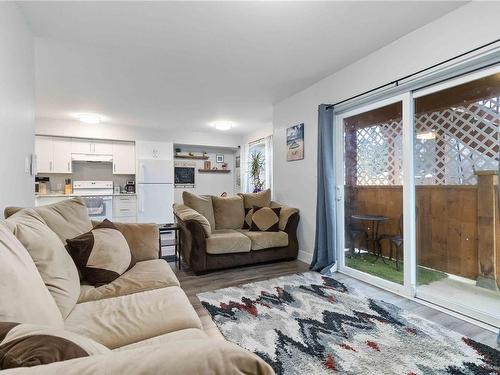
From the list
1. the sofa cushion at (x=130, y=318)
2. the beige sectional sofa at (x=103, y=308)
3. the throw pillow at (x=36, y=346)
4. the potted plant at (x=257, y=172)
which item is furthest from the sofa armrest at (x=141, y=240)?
the potted plant at (x=257, y=172)

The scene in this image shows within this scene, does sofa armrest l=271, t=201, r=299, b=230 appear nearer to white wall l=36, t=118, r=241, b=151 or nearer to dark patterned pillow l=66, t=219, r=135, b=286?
dark patterned pillow l=66, t=219, r=135, b=286

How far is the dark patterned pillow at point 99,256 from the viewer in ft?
5.23

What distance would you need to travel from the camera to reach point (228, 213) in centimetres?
384

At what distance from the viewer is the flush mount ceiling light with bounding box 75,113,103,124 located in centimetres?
468

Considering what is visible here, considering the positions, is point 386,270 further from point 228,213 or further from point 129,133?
point 129,133

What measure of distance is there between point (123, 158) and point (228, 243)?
3.78 metres

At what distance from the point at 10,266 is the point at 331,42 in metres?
2.72

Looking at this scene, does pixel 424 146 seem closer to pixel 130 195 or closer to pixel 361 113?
pixel 361 113

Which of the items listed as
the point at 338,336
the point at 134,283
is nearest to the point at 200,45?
the point at 134,283

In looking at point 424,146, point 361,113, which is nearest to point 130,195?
point 361,113

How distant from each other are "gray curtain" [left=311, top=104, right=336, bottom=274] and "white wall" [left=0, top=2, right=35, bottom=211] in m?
2.77

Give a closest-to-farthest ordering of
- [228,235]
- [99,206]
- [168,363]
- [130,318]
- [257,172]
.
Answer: [168,363], [130,318], [228,235], [99,206], [257,172]

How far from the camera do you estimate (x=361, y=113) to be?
2.97 m

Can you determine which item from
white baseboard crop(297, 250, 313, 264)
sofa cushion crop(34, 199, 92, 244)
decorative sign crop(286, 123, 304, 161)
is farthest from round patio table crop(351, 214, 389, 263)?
sofa cushion crop(34, 199, 92, 244)
